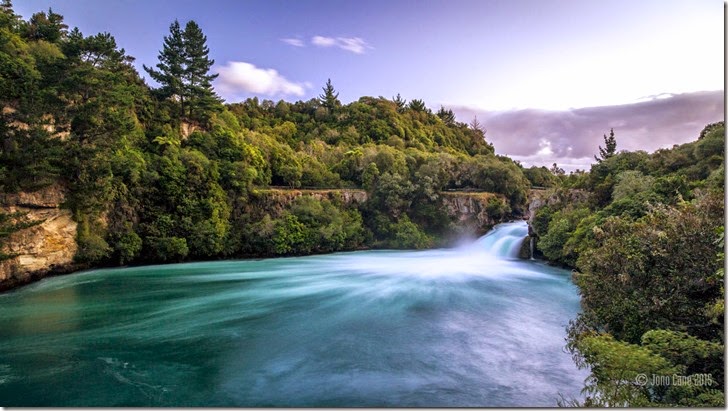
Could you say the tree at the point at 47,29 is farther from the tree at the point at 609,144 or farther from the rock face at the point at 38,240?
the tree at the point at 609,144

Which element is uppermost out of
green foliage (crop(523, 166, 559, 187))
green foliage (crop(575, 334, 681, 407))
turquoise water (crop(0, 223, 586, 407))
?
green foliage (crop(523, 166, 559, 187))

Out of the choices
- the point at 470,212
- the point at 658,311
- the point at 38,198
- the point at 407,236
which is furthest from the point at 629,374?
the point at 470,212

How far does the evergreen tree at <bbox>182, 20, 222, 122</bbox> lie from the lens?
17.3 m

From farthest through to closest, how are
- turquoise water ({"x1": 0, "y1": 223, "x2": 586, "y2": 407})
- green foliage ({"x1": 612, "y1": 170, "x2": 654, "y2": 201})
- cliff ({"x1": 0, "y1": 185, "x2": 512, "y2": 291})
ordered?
green foliage ({"x1": 612, "y1": 170, "x2": 654, "y2": 201}) < cliff ({"x1": 0, "y1": 185, "x2": 512, "y2": 291}) < turquoise water ({"x1": 0, "y1": 223, "x2": 586, "y2": 407})

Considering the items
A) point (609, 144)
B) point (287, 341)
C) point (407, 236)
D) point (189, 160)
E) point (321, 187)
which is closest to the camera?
point (287, 341)

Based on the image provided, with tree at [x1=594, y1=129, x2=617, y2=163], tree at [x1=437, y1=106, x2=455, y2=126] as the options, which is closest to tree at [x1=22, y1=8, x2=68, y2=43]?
tree at [x1=594, y1=129, x2=617, y2=163]

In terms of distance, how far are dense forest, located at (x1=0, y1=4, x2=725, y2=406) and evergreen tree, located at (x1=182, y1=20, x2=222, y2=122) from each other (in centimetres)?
7

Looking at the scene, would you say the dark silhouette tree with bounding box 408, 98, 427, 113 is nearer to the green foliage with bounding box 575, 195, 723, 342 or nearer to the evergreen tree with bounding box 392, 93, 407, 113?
the evergreen tree with bounding box 392, 93, 407, 113

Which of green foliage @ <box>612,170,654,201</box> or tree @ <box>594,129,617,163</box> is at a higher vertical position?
tree @ <box>594,129,617,163</box>

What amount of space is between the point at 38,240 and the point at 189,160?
570cm

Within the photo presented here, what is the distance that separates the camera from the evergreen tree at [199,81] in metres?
17.3

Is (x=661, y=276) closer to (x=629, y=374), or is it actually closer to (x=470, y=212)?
(x=629, y=374)

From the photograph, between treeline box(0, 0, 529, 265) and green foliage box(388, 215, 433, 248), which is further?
green foliage box(388, 215, 433, 248)

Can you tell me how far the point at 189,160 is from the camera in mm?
15000
